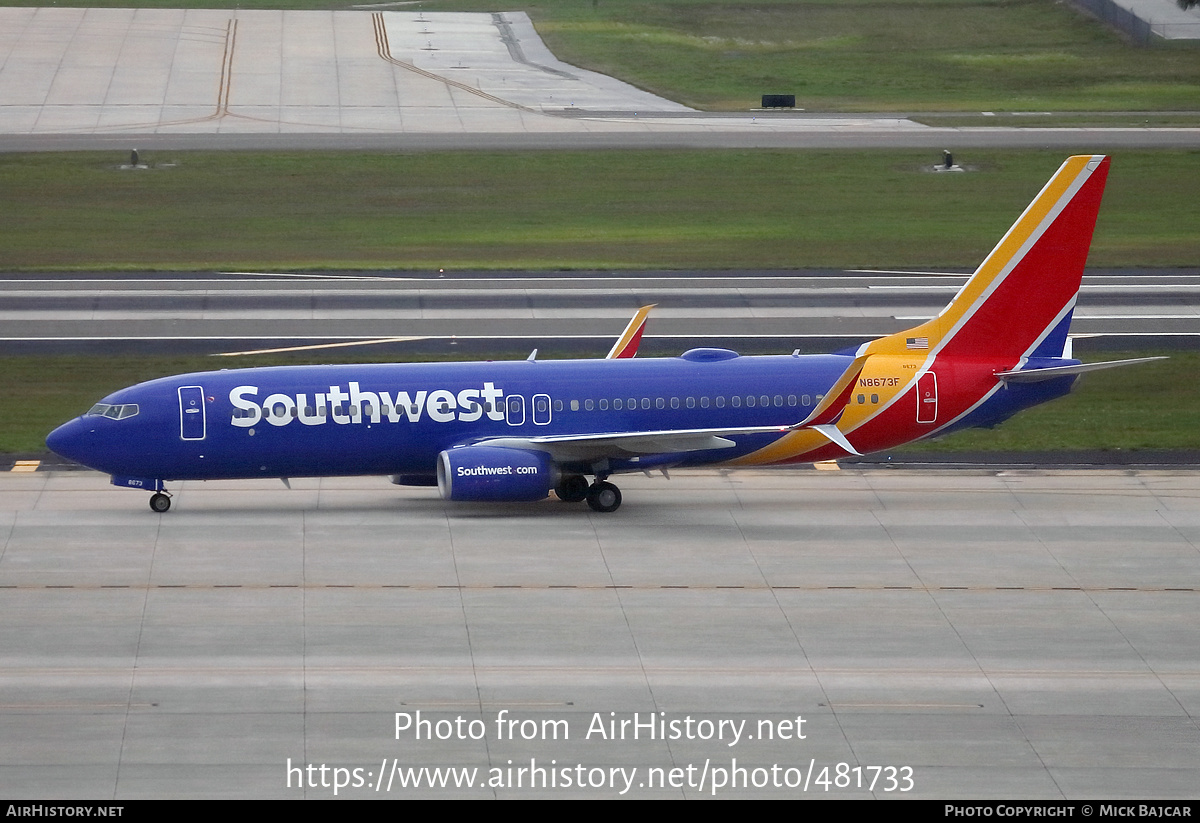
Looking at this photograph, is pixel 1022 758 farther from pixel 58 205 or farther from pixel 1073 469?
pixel 58 205

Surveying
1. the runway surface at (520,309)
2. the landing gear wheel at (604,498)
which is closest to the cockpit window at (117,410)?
the landing gear wheel at (604,498)

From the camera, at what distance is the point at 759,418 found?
134 feet

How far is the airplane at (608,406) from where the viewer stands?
3909cm

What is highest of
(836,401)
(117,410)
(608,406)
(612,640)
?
(836,401)

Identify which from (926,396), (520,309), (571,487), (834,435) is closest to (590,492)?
(571,487)

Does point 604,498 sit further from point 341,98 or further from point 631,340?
point 341,98

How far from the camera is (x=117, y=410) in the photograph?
39.2 metres

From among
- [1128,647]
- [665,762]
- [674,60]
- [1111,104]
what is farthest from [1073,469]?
[674,60]

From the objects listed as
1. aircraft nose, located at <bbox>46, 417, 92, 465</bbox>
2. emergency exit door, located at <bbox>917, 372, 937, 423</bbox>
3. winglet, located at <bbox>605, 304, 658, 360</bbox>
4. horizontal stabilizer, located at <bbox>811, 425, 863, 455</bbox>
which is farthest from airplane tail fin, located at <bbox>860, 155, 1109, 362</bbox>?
aircraft nose, located at <bbox>46, 417, 92, 465</bbox>

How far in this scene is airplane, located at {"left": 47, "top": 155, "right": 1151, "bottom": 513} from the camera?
3909cm

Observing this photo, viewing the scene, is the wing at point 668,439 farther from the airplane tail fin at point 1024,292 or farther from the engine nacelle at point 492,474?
the airplane tail fin at point 1024,292

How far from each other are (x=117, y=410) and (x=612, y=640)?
14783 mm

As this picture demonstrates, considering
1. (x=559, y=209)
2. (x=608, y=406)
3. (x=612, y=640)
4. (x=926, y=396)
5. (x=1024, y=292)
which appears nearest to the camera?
(x=612, y=640)

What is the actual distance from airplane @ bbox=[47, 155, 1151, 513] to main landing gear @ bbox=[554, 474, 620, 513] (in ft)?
0.16
